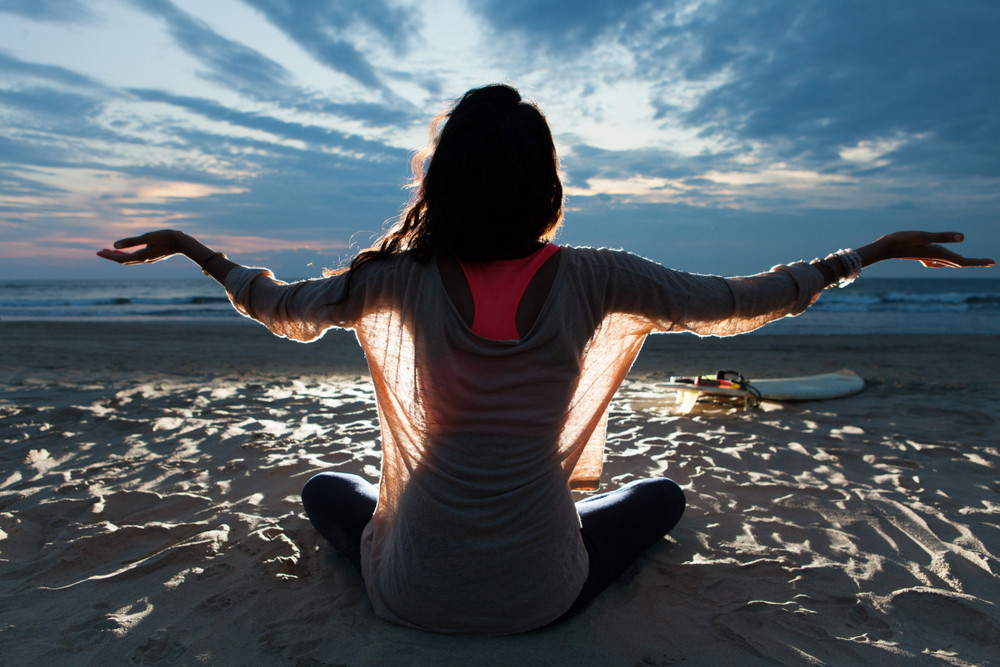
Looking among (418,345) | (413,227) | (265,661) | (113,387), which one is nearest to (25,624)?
(265,661)

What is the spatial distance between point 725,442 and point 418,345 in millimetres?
3129

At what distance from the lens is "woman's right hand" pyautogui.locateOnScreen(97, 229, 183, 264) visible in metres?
1.76

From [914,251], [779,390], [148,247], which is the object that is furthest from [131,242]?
[779,390]

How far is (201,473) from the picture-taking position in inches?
134

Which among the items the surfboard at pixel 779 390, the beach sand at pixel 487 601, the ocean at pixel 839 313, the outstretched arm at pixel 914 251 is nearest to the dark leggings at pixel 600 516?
the beach sand at pixel 487 601

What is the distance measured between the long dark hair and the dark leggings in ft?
3.39

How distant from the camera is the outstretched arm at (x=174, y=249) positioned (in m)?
1.78

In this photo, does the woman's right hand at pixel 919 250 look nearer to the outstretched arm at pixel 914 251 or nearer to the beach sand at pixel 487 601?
the outstretched arm at pixel 914 251

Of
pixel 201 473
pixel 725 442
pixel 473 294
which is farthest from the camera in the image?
pixel 725 442

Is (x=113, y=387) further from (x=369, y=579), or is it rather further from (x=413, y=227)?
(x=413, y=227)

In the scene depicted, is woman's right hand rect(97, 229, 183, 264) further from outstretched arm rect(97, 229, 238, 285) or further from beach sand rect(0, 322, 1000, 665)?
beach sand rect(0, 322, 1000, 665)

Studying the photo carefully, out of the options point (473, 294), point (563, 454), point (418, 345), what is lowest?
point (563, 454)

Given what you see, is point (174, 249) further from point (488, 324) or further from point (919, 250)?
point (919, 250)

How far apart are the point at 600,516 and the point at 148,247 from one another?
5.66ft
